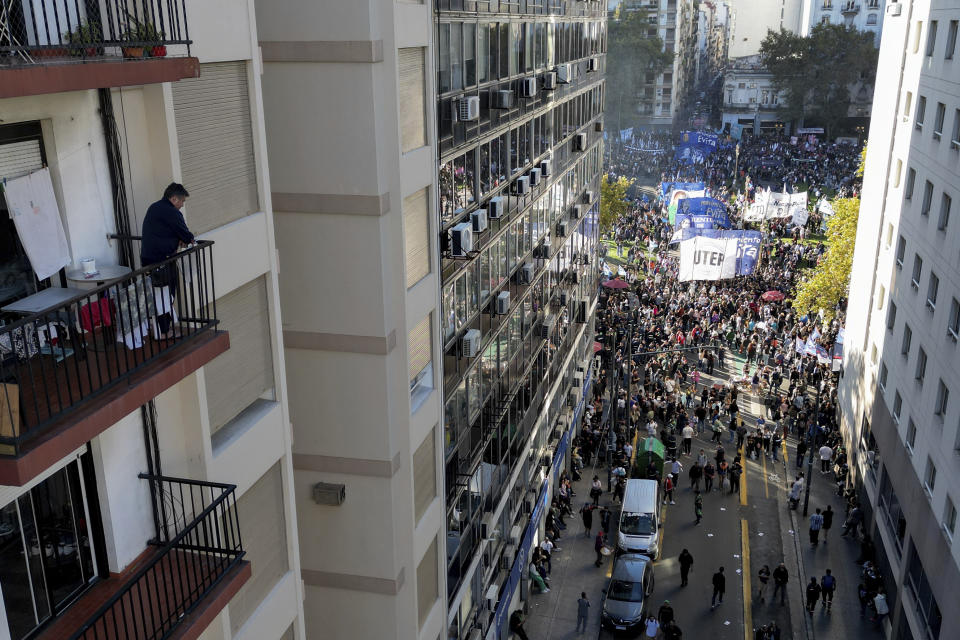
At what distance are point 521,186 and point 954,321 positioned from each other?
1139 cm

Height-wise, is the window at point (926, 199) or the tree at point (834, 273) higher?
the window at point (926, 199)

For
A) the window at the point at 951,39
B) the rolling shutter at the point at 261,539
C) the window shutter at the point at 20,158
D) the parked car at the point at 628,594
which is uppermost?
the window at the point at 951,39

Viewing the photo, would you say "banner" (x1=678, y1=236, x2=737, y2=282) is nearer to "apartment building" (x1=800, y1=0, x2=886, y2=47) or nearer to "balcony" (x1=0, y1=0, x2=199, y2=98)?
"balcony" (x1=0, y1=0, x2=199, y2=98)

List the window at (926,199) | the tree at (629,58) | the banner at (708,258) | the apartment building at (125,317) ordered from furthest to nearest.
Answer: the tree at (629,58) → the banner at (708,258) → the window at (926,199) → the apartment building at (125,317)

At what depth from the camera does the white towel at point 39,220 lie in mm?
6223

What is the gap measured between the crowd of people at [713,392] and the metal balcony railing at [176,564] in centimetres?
1753

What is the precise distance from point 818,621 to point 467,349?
47.1 ft

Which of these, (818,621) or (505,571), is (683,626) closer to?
(818,621)

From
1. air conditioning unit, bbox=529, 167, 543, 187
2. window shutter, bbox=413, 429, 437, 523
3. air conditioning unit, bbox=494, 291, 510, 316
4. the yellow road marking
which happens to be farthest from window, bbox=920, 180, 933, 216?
window shutter, bbox=413, 429, 437, 523

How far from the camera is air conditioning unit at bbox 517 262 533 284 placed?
23.4 metres

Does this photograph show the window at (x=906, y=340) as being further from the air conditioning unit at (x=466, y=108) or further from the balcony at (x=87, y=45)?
the balcony at (x=87, y=45)

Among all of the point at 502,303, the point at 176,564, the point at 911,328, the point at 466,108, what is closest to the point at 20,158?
the point at 176,564

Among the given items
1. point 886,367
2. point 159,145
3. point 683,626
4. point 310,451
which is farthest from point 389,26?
point 886,367

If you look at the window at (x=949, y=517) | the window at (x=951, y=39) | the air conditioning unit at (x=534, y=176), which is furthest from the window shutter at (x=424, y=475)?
the window at (x=951, y=39)
